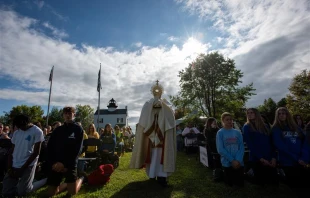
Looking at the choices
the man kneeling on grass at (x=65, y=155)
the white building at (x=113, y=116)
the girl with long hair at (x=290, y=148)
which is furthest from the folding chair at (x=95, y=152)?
the white building at (x=113, y=116)

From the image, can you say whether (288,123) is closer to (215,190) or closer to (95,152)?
(215,190)

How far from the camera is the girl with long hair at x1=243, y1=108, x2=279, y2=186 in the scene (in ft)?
14.4

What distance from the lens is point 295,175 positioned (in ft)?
12.6

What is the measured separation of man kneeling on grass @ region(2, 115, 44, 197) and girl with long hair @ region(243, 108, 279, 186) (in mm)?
4793

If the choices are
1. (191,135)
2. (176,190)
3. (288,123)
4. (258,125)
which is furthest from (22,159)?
(191,135)

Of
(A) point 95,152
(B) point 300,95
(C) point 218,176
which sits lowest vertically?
(C) point 218,176

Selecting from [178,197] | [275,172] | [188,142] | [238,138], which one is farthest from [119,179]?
[188,142]

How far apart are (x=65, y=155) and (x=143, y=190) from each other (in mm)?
1872

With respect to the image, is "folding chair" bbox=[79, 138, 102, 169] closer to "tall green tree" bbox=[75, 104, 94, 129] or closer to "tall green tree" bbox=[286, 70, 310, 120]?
"tall green tree" bbox=[286, 70, 310, 120]

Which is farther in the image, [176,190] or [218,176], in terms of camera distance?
[218,176]

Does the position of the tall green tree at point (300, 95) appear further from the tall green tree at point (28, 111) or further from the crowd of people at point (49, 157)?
the tall green tree at point (28, 111)

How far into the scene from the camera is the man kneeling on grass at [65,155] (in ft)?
12.5

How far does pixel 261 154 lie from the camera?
177 inches

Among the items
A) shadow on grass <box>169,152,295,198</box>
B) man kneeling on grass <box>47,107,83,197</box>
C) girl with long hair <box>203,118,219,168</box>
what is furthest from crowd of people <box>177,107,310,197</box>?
man kneeling on grass <box>47,107,83,197</box>
